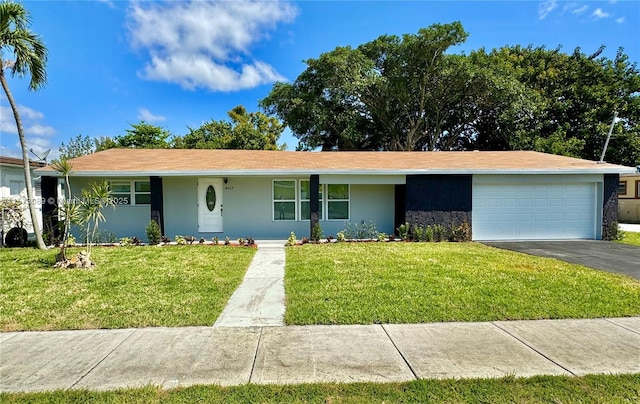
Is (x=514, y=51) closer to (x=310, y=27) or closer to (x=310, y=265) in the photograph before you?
(x=310, y=27)

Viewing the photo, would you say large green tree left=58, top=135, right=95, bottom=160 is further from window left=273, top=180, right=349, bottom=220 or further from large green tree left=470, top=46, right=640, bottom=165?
large green tree left=470, top=46, right=640, bottom=165

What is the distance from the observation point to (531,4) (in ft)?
46.6

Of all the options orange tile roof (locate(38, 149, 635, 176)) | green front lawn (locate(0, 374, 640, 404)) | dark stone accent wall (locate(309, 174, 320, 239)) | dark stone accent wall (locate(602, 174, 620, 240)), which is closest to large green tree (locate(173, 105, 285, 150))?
orange tile roof (locate(38, 149, 635, 176))

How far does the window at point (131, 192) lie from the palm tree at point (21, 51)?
2.57 metres

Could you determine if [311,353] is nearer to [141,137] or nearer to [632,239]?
[632,239]

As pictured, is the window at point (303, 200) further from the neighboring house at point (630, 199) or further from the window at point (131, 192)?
the neighboring house at point (630, 199)

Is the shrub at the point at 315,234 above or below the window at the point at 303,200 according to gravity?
below

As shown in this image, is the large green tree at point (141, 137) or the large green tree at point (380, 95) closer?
the large green tree at point (380, 95)

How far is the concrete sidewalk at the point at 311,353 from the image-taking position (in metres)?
3.37

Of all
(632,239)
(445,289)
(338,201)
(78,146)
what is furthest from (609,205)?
(78,146)

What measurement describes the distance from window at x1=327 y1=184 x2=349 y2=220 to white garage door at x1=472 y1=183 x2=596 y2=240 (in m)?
4.68

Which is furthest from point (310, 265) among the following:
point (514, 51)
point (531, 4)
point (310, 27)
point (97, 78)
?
point (514, 51)

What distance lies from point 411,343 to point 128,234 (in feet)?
38.9

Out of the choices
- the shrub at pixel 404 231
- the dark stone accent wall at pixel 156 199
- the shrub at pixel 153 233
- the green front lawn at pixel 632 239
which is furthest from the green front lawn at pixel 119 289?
the green front lawn at pixel 632 239
